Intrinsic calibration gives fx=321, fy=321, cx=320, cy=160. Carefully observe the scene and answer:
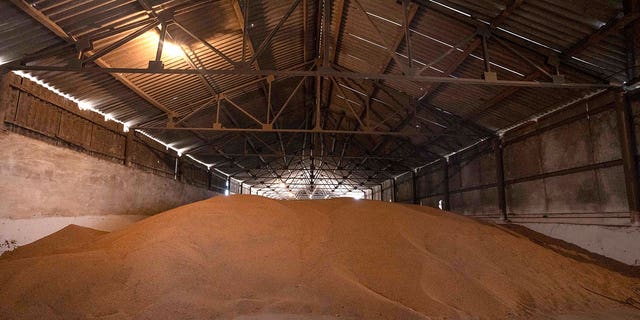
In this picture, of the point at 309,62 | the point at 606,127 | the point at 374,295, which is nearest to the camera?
the point at 374,295

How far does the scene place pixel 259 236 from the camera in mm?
6211

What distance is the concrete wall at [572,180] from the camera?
7689 millimetres

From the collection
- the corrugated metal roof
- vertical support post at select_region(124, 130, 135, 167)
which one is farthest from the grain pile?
vertical support post at select_region(124, 130, 135, 167)

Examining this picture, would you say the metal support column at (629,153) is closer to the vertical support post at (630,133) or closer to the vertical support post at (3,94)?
the vertical support post at (630,133)

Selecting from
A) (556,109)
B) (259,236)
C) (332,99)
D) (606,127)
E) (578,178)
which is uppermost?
(332,99)

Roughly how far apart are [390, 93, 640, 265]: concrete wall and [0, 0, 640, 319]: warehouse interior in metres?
0.05

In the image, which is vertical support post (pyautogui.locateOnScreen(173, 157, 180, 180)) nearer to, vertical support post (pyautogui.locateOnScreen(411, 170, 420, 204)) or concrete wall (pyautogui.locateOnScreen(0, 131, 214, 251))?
concrete wall (pyautogui.locateOnScreen(0, 131, 214, 251))

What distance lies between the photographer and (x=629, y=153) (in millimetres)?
7371

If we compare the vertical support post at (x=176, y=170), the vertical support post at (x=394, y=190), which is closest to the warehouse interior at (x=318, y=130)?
the vertical support post at (x=176, y=170)

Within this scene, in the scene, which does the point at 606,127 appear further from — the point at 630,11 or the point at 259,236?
the point at 259,236

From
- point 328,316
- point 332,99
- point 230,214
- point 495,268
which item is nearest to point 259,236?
point 230,214

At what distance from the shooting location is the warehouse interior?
5.10 m

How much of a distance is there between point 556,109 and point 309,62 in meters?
8.99

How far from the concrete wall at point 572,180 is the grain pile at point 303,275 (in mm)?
1918
